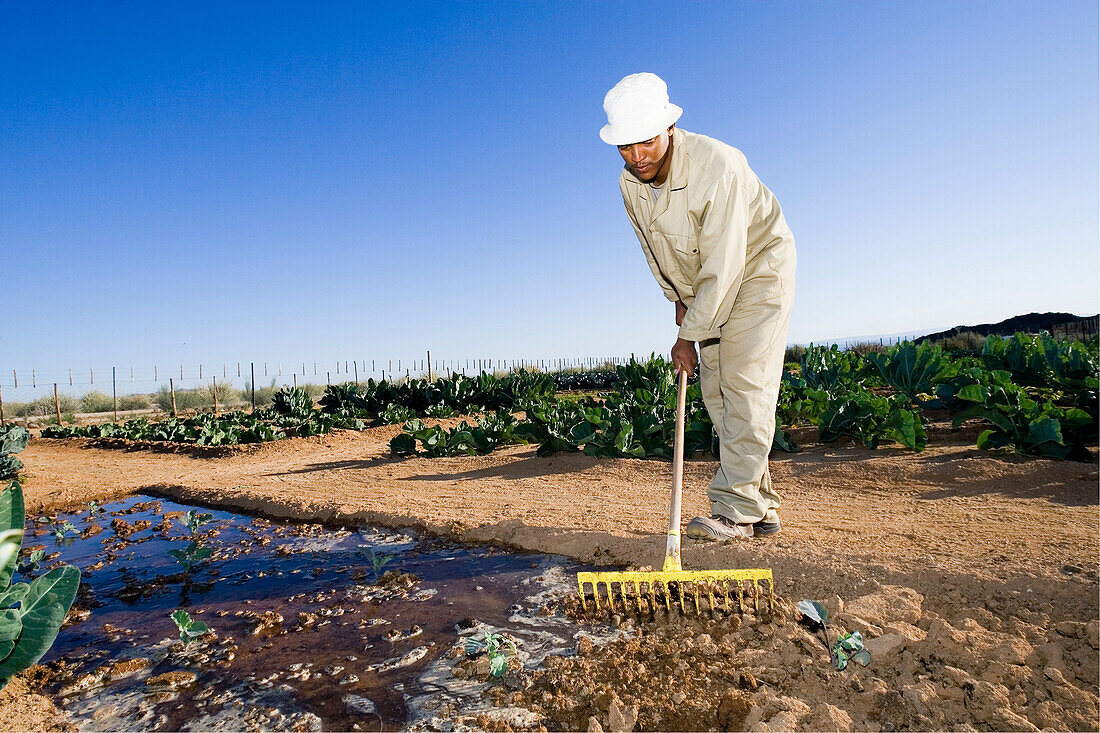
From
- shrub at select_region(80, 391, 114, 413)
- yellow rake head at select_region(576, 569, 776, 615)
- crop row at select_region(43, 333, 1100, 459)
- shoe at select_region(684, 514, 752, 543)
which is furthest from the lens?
shrub at select_region(80, 391, 114, 413)

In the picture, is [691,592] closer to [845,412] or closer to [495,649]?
[495,649]

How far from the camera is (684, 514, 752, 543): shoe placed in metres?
2.94

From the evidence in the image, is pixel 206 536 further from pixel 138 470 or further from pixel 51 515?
pixel 138 470

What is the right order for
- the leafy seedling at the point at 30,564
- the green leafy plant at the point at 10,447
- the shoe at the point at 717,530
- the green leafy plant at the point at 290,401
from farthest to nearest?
the green leafy plant at the point at 290,401, the green leafy plant at the point at 10,447, the leafy seedling at the point at 30,564, the shoe at the point at 717,530

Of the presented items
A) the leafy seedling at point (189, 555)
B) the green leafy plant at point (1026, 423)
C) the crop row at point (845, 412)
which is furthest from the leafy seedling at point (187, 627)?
the green leafy plant at point (1026, 423)

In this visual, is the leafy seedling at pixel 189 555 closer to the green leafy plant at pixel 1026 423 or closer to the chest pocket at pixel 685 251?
the chest pocket at pixel 685 251

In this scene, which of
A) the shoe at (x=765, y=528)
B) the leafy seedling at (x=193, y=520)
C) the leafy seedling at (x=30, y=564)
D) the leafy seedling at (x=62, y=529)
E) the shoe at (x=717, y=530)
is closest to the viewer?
the shoe at (x=717, y=530)

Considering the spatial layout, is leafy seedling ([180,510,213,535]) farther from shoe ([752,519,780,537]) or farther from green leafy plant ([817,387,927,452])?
green leafy plant ([817,387,927,452])

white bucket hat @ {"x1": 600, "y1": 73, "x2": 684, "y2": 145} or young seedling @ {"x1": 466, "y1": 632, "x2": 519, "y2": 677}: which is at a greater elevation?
white bucket hat @ {"x1": 600, "y1": 73, "x2": 684, "y2": 145}

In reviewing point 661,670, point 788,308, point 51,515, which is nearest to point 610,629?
point 661,670

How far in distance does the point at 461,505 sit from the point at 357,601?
160cm

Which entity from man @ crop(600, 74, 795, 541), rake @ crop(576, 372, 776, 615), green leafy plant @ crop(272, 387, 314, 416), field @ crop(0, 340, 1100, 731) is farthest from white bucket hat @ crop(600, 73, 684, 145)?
green leafy plant @ crop(272, 387, 314, 416)

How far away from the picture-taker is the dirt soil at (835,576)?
1676 mm

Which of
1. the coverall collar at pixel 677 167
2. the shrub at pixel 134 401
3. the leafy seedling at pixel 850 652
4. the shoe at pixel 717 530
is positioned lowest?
the shrub at pixel 134 401
